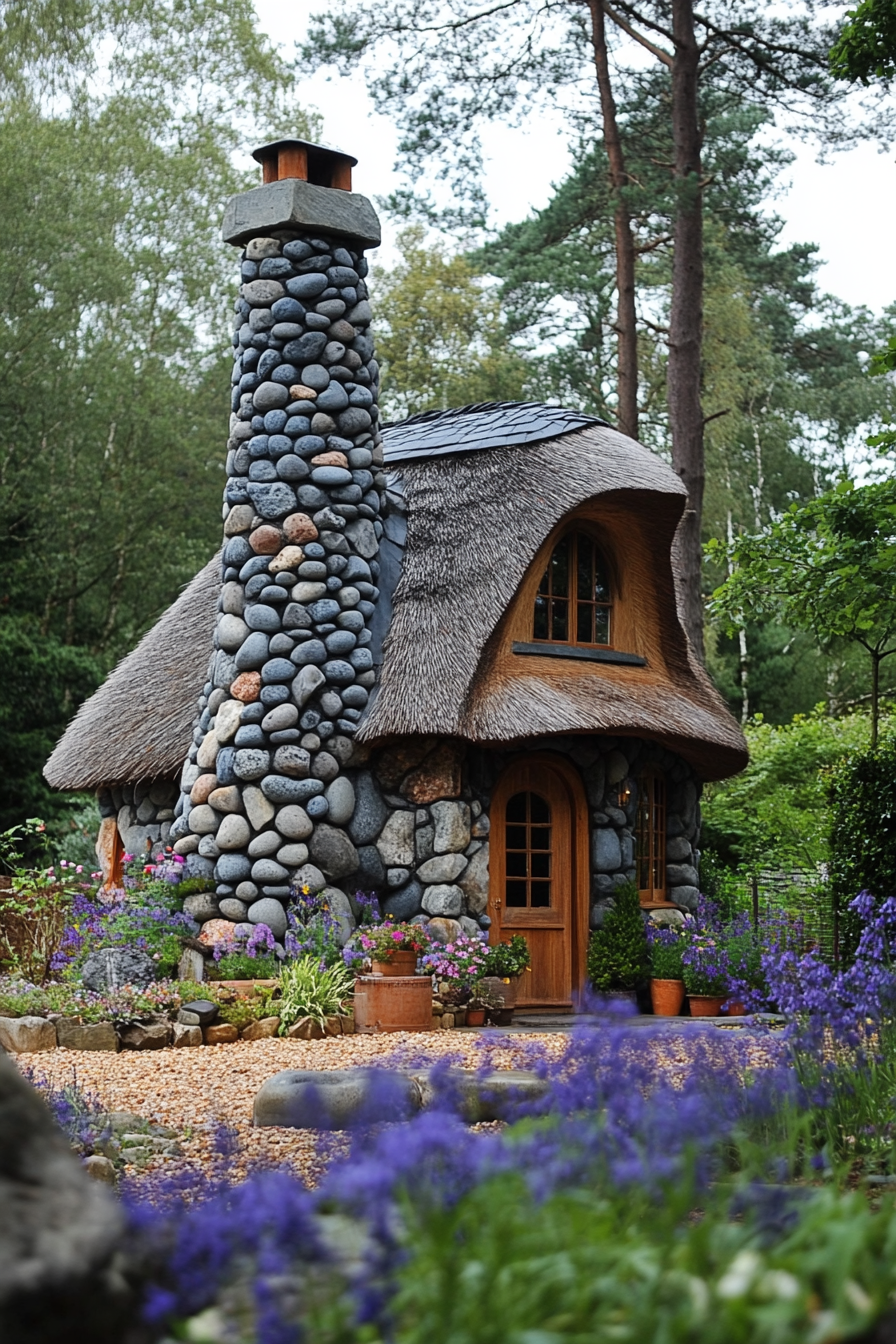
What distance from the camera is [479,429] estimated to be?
11797 mm

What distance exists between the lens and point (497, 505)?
422 inches

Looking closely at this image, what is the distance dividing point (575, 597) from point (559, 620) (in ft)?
0.77

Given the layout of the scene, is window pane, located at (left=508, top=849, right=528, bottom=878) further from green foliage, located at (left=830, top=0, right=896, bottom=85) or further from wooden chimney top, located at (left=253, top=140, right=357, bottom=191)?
green foliage, located at (left=830, top=0, right=896, bottom=85)

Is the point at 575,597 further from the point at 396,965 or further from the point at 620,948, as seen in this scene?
the point at 396,965

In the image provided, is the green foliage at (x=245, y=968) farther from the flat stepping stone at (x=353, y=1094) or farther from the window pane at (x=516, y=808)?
the flat stepping stone at (x=353, y=1094)

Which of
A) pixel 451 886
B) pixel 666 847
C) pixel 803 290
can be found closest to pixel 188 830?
pixel 451 886

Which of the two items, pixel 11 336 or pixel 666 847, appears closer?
pixel 666 847

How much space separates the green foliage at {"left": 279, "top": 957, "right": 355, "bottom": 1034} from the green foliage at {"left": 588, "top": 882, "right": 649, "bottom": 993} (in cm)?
220

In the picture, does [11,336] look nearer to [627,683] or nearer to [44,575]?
[44,575]

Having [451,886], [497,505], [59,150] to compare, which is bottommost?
[451,886]

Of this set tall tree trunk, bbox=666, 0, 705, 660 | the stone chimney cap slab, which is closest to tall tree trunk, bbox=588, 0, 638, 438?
tall tree trunk, bbox=666, 0, 705, 660

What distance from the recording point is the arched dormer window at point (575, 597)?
1104 centimetres

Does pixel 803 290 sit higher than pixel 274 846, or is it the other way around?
pixel 803 290

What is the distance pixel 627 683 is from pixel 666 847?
5.22 ft
